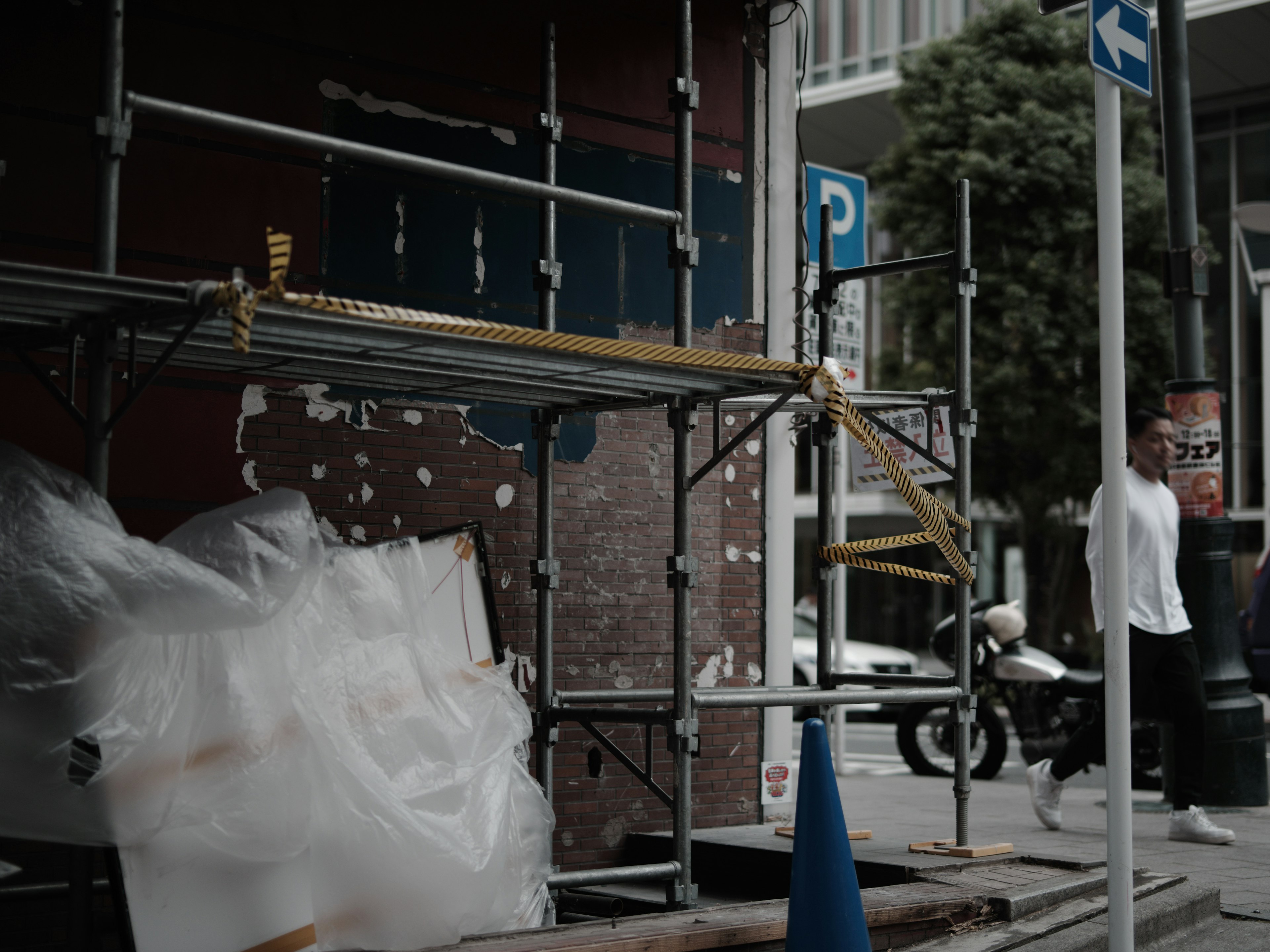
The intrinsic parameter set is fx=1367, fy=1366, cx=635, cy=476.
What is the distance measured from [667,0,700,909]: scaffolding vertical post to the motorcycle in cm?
474

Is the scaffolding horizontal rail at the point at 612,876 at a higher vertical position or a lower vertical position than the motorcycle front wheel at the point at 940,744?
higher

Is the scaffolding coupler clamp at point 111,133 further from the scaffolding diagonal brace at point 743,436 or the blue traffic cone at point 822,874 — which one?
the blue traffic cone at point 822,874

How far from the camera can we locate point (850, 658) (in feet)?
56.3

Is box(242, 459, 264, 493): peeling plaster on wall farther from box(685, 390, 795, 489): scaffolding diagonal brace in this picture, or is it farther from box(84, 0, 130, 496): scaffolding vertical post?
Result: box(685, 390, 795, 489): scaffolding diagonal brace

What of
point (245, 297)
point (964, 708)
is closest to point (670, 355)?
point (245, 297)

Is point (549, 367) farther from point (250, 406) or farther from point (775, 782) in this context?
point (775, 782)

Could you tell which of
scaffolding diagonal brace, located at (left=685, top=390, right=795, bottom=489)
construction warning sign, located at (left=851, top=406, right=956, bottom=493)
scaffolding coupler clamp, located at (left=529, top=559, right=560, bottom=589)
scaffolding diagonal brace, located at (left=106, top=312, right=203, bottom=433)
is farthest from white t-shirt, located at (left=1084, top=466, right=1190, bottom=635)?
scaffolding diagonal brace, located at (left=106, top=312, right=203, bottom=433)

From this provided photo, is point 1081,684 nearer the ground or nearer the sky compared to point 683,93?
nearer the ground

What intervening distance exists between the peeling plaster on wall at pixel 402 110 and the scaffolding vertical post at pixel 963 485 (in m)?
2.11

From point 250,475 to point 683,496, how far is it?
181 cm

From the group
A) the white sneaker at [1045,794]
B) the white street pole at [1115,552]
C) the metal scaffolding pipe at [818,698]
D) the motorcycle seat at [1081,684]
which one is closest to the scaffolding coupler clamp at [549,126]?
the white street pole at [1115,552]

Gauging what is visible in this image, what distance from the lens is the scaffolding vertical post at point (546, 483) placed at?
5.45 m

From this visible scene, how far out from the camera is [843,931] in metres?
4.04

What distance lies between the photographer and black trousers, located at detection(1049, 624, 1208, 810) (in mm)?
6730
